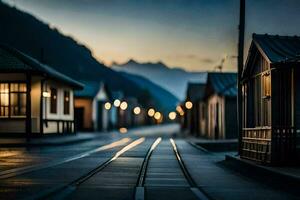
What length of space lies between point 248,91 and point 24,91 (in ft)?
67.7

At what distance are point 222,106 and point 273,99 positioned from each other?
28216 mm

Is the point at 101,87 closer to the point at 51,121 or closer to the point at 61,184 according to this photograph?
the point at 51,121

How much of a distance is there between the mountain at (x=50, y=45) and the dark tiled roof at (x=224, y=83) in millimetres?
57346

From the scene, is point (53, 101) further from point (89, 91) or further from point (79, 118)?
point (79, 118)

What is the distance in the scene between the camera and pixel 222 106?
4581 centimetres

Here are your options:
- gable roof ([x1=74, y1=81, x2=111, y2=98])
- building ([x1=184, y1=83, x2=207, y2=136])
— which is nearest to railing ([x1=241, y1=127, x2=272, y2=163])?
building ([x1=184, y1=83, x2=207, y2=136])

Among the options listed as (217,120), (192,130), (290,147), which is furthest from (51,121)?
(192,130)

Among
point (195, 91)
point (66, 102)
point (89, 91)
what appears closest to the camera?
point (66, 102)

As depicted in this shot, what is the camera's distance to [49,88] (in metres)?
41.4

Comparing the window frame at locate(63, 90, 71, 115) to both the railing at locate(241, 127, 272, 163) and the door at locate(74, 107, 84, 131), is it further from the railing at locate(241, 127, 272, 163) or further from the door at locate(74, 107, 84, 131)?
the railing at locate(241, 127, 272, 163)

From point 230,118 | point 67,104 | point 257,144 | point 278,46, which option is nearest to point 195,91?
point 230,118

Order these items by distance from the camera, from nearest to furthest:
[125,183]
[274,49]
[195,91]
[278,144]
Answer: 1. [125,183]
2. [278,144]
3. [274,49]
4. [195,91]

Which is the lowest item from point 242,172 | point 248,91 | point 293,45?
Answer: point 242,172

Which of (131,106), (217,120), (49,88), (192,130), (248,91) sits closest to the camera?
(248,91)
